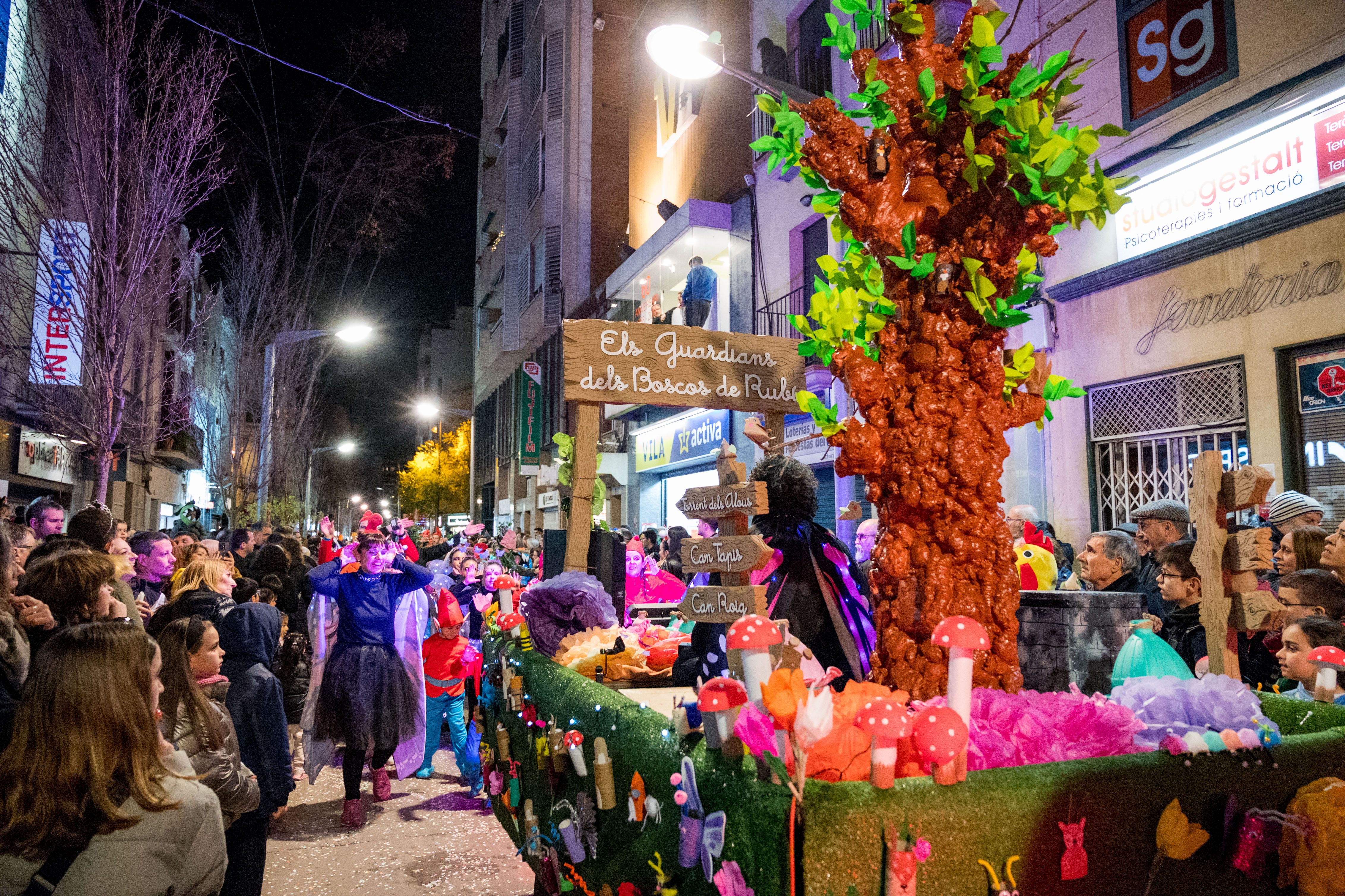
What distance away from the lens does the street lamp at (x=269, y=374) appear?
15.8 meters

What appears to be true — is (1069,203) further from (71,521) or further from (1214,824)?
(71,521)

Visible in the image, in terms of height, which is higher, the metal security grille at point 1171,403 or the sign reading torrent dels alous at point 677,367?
the metal security grille at point 1171,403

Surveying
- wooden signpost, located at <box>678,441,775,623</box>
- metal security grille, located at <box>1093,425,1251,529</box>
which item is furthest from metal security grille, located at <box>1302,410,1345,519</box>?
wooden signpost, located at <box>678,441,775,623</box>

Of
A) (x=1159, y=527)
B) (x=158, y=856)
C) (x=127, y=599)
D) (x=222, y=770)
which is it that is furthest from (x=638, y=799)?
(x=127, y=599)

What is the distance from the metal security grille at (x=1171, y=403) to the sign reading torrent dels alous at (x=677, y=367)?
4.76 m

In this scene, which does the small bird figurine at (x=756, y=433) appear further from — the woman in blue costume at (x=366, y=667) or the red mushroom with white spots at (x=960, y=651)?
the woman in blue costume at (x=366, y=667)

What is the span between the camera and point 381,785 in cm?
652

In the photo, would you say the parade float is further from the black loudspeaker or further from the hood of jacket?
the hood of jacket

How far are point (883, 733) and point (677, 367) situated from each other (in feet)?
9.89

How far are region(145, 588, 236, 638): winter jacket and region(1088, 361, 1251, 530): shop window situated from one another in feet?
24.0

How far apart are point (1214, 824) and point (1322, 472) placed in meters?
5.88

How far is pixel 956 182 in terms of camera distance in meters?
3.06

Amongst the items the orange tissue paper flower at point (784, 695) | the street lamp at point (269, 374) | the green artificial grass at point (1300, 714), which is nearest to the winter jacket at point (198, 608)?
the orange tissue paper flower at point (784, 695)

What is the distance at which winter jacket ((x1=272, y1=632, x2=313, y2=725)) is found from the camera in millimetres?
8359
